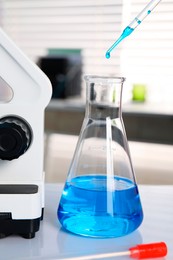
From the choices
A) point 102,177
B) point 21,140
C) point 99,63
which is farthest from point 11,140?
point 99,63

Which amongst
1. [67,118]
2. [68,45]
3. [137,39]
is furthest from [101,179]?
[68,45]

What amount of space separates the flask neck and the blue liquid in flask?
0.09m

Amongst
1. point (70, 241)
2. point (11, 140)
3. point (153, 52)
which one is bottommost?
point (70, 241)

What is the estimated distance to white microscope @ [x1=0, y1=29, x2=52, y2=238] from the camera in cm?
54

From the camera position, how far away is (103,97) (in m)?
0.58

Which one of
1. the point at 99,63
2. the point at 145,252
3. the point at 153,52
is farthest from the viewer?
the point at 99,63

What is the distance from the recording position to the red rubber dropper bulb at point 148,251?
0.51 metres

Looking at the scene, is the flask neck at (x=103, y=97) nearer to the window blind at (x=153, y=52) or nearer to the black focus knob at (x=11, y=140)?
the black focus knob at (x=11, y=140)

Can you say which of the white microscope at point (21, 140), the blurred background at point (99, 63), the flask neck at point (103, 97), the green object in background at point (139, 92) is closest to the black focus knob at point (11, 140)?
the white microscope at point (21, 140)

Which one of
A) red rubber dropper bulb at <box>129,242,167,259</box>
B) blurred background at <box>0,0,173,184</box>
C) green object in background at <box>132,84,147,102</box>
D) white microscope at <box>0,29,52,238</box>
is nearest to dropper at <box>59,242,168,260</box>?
red rubber dropper bulb at <box>129,242,167,259</box>

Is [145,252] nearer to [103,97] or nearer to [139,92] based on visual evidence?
[103,97]

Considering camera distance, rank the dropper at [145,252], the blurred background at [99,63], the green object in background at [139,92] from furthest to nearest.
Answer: the green object in background at [139,92]
the blurred background at [99,63]
the dropper at [145,252]

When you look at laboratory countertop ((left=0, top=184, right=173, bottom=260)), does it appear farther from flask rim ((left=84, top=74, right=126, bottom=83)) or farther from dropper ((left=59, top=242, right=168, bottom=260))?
flask rim ((left=84, top=74, right=126, bottom=83))

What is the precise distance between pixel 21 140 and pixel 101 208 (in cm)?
13
